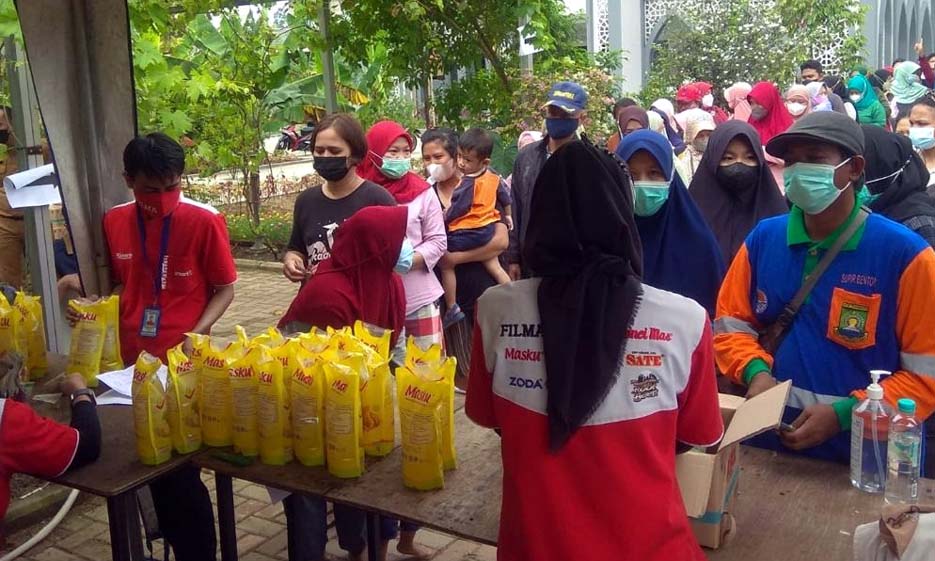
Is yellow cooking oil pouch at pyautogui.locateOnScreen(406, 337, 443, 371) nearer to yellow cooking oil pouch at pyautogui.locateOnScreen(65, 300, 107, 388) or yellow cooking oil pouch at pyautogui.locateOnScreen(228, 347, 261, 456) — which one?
yellow cooking oil pouch at pyautogui.locateOnScreen(228, 347, 261, 456)

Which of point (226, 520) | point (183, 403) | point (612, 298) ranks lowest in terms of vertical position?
point (226, 520)

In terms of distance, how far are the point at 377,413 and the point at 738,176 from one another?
2.09 meters

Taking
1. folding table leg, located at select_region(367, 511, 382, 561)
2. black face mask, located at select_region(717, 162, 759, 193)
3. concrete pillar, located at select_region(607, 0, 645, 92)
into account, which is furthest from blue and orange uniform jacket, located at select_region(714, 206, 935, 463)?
concrete pillar, located at select_region(607, 0, 645, 92)

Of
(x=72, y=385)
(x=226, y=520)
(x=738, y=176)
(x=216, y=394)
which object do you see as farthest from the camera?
(x=738, y=176)

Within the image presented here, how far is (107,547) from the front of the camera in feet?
13.9

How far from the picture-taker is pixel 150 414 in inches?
101

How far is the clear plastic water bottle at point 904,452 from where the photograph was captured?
2.19 metres

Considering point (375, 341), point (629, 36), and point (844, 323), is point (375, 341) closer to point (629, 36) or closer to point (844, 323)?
point (844, 323)

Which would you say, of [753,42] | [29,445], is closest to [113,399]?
[29,445]

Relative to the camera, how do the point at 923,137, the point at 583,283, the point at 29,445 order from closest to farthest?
the point at 583,283, the point at 29,445, the point at 923,137

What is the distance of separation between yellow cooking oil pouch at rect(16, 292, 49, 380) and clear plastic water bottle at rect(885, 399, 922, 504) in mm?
3101

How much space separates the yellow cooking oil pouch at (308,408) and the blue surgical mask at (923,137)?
3.96 meters

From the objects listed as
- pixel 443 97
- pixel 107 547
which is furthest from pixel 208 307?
pixel 443 97

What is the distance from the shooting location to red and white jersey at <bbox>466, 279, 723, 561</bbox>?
1.72m
